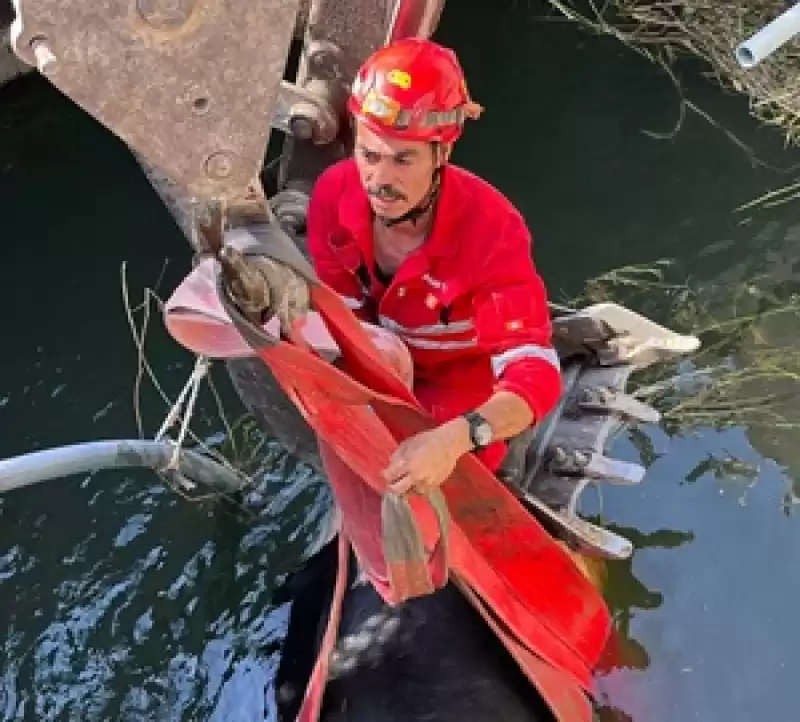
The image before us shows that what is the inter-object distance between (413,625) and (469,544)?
0.20 meters

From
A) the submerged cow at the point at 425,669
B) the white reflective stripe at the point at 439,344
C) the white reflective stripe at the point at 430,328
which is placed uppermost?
the white reflective stripe at the point at 430,328

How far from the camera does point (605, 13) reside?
14.5 feet

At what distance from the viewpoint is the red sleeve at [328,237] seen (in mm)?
1931

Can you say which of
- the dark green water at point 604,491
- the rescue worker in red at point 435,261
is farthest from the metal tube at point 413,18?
the dark green water at point 604,491

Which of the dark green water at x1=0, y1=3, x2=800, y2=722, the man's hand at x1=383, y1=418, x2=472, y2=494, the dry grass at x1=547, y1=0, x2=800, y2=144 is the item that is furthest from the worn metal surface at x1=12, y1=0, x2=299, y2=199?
the dry grass at x1=547, y1=0, x2=800, y2=144

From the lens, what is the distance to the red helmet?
1.60m

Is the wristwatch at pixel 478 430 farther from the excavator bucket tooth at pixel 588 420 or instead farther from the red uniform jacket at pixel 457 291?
the excavator bucket tooth at pixel 588 420

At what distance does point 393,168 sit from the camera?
166 cm

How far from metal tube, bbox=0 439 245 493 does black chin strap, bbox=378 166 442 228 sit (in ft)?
2.49

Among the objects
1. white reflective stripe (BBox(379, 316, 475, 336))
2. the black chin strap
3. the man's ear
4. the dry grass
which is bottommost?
the dry grass

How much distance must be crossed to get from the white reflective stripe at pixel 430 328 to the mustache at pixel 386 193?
0.30 metres

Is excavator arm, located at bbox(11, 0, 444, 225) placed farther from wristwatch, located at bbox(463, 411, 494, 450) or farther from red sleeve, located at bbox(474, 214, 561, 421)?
red sleeve, located at bbox(474, 214, 561, 421)

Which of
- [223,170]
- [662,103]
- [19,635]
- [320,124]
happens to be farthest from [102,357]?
[223,170]

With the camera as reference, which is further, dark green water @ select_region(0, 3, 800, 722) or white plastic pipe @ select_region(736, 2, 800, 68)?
dark green water @ select_region(0, 3, 800, 722)
